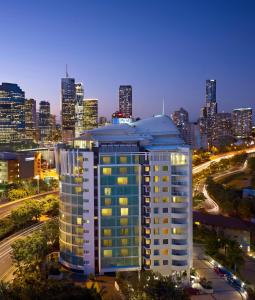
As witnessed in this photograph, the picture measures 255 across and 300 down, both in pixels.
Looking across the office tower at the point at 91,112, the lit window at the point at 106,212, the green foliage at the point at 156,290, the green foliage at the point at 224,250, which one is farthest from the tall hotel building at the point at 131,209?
the office tower at the point at 91,112

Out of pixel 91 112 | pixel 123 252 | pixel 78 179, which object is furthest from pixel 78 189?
pixel 91 112

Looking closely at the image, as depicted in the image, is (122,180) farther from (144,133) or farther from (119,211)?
(144,133)

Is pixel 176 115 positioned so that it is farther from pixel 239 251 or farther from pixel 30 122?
pixel 239 251

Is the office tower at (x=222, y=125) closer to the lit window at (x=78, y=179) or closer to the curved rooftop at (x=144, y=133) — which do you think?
the curved rooftop at (x=144, y=133)

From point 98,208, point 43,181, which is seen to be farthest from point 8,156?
point 98,208

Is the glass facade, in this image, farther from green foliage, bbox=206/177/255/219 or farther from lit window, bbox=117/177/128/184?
green foliage, bbox=206/177/255/219

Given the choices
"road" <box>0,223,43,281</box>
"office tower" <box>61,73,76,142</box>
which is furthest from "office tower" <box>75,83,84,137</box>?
"road" <box>0,223,43,281</box>

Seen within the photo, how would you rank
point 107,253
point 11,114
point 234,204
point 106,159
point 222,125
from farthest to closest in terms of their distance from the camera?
point 222,125, point 11,114, point 234,204, point 107,253, point 106,159
